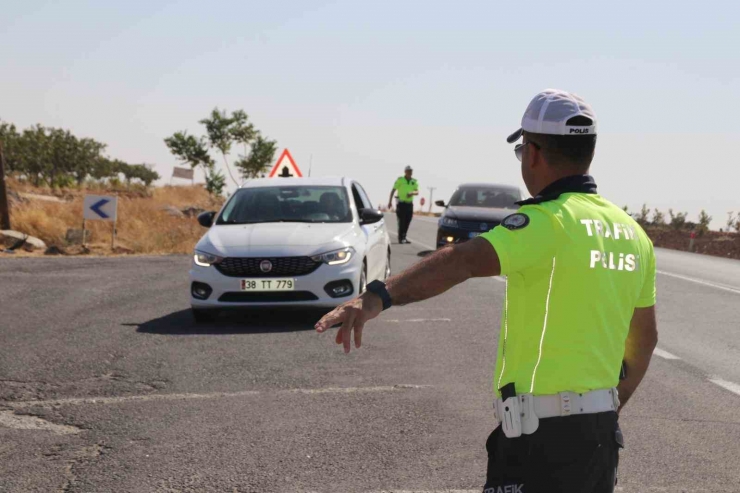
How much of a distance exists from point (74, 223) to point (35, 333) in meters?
17.7

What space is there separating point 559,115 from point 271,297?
7.95 meters

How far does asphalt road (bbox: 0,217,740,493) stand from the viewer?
504 cm

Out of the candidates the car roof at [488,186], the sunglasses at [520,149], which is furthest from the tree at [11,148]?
the sunglasses at [520,149]

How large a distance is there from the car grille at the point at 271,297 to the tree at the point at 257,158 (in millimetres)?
38130

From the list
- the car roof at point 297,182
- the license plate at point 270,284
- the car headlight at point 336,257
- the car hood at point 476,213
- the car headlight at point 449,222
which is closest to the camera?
the license plate at point 270,284

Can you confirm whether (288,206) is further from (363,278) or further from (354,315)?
(354,315)

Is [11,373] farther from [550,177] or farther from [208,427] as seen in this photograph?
[550,177]

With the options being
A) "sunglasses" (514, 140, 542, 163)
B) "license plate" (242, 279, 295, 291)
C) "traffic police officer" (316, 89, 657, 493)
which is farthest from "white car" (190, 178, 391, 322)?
"traffic police officer" (316, 89, 657, 493)

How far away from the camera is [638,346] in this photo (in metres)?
2.96

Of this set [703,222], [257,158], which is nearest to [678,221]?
[703,222]

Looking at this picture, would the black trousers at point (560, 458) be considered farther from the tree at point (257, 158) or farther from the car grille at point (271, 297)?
the tree at point (257, 158)

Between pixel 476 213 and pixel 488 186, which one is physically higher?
pixel 488 186

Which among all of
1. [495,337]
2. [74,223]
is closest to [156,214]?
[74,223]

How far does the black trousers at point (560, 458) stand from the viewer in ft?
8.02
